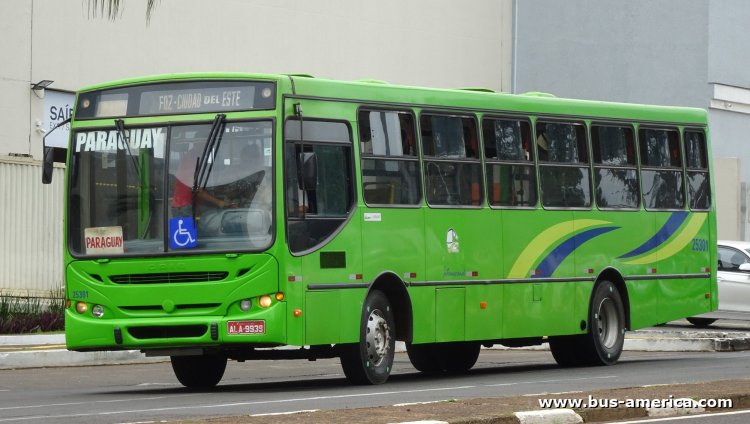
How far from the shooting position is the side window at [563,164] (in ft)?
65.4

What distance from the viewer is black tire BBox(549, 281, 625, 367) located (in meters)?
20.6

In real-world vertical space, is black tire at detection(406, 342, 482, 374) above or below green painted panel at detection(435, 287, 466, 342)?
below

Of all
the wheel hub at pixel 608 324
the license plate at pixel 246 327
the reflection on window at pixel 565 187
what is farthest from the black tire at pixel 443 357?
the license plate at pixel 246 327

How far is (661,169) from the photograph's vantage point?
71.5ft

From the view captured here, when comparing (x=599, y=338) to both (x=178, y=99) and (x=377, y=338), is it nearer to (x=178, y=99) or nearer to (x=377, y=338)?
(x=377, y=338)

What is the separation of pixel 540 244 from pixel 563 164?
114 centimetres

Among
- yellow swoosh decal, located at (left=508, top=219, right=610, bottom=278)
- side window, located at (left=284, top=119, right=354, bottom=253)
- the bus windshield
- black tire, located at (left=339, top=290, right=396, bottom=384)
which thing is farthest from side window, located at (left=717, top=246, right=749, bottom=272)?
the bus windshield

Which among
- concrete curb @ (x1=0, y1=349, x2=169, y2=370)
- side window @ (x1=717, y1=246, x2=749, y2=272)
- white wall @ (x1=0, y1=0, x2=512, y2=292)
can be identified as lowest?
concrete curb @ (x1=0, y1=349, x2=169, y2=370)

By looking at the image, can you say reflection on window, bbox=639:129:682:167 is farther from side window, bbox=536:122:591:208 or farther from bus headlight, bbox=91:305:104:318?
bus headlight, bbox=91:305:104:318

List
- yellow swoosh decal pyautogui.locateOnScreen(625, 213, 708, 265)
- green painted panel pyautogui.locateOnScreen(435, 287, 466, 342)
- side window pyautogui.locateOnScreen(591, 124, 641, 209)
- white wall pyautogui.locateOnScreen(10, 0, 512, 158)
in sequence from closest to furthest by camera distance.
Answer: green painted panel pyautogui.locateOnScreen(435, 287, 466, 342) < side window pyautogui.locateOnScreen(591, 124, 641, 209) < yellow swoosh decal pyautogui.locateOnScreen(625, 213, 708, 265) < white wall pyautogui.locateOnScreen(10, 0, 512, 158)

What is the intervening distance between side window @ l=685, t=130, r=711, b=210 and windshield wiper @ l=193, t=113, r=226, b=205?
842 centimetres

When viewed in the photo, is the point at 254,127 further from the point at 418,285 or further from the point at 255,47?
the point at 255,47

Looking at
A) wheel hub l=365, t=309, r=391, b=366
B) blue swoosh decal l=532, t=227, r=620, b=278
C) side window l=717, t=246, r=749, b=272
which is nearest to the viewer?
wheel hub l=365, t=309, r=391, b=366

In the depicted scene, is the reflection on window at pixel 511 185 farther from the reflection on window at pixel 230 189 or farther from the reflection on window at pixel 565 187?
the reflection on window at pixel 230 189
